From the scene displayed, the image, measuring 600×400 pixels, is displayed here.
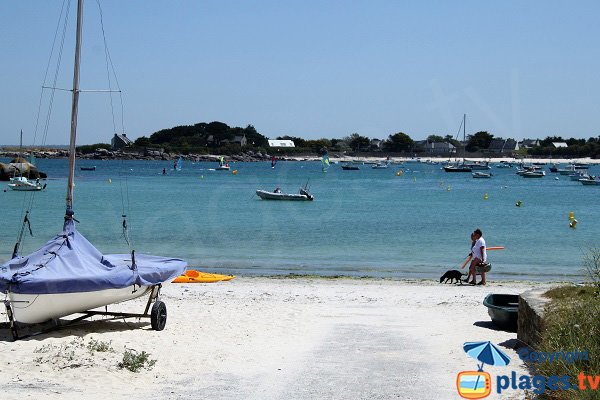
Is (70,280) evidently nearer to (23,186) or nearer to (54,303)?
(54,303)

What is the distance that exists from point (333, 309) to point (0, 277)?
23.9ft

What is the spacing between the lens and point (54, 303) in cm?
1200

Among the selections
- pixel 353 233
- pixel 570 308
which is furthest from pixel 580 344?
pixel 353 233

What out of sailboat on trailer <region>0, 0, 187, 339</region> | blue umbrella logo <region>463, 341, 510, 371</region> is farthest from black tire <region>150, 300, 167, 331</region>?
blue umbrella logo <region>463, 341, 510, 371</region>

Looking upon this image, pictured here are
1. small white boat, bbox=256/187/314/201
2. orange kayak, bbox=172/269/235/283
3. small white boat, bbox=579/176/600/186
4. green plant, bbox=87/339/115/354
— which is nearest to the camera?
green plant, bbox=87/339/115/354

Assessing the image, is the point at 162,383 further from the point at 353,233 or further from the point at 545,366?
the point at 353,233

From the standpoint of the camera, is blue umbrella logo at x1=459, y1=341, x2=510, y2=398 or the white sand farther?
blue umbrella logo at x1=459, y1=341, x2=510, y2=398

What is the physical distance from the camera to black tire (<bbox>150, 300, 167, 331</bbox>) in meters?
13.3

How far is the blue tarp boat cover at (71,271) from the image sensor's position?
11.7m

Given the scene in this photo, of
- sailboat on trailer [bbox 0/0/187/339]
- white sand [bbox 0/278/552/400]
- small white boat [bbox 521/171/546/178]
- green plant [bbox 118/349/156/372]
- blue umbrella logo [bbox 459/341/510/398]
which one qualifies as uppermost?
sailboat on trailer [bbox 0/0/187/339]

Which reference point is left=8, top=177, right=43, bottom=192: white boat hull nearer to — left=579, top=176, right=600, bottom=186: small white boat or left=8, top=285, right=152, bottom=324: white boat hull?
left=8, top=285, right=152, bottom=324: white boat hull

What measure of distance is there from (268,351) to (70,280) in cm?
310

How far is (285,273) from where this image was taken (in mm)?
25547

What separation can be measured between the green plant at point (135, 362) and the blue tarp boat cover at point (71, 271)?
5.11 feet
